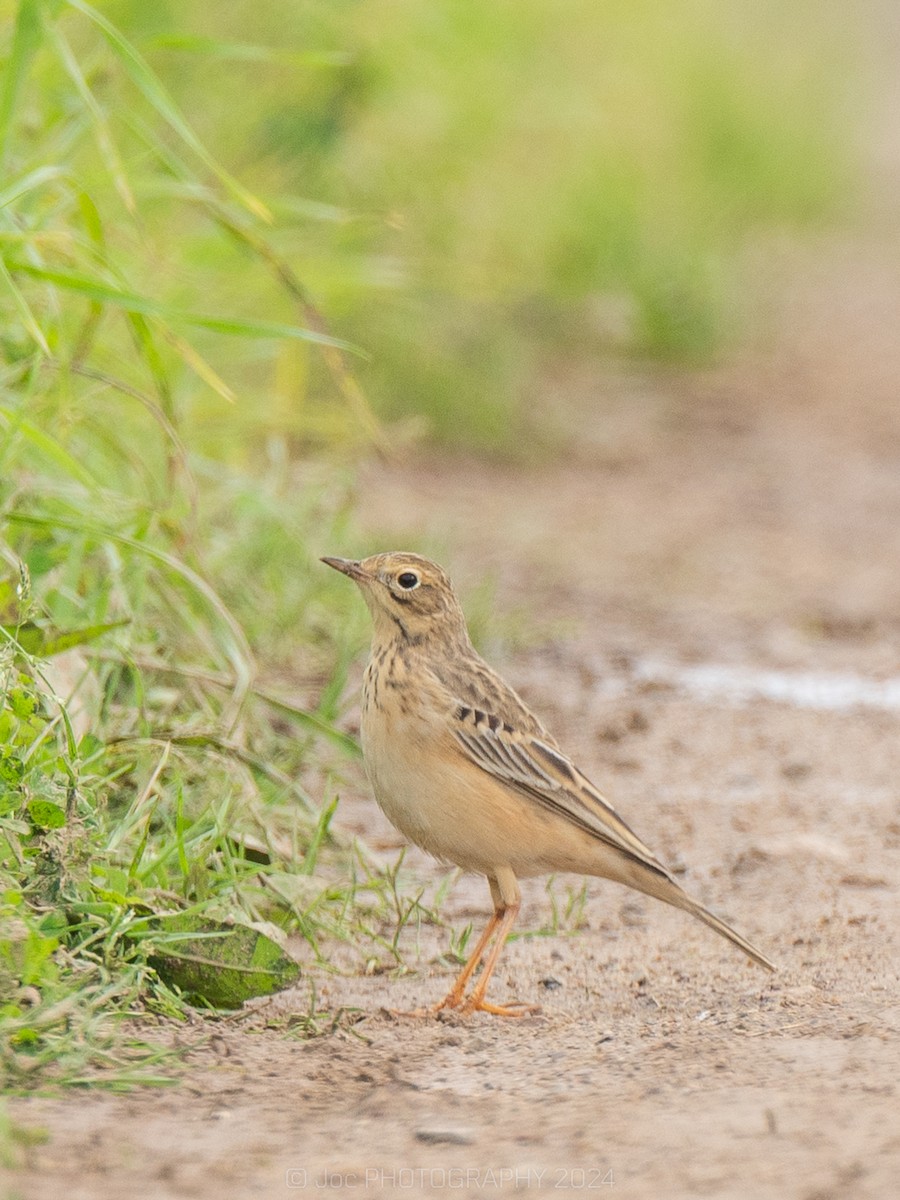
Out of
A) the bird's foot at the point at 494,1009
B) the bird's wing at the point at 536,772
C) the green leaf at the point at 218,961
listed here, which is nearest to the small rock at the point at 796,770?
the bird's wing at the point at 536,772

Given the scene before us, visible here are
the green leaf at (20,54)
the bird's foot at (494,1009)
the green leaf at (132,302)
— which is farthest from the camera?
the green leaf at (20,54)

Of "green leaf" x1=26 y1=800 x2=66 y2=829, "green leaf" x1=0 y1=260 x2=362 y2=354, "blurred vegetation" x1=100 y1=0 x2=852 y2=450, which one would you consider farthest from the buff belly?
"blurred vegetation" x1=100 y1=0 x2=852 y2=450

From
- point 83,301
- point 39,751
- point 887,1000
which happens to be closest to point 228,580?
point 83,301

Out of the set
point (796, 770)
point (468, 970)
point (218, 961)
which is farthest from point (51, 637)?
point (796, 770)

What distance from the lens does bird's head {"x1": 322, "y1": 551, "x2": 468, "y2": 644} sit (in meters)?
4.45

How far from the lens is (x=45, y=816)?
3.69 m

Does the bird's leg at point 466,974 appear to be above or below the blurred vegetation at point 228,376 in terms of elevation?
below

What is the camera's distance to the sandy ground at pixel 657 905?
9.70 feet

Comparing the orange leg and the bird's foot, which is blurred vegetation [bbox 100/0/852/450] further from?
the bird's foot

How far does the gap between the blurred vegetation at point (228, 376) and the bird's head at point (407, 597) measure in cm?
45

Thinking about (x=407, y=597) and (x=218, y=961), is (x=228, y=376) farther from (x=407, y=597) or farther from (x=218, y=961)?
(x=218, y=961)

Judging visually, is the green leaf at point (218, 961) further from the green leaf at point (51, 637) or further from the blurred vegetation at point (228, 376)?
the green leaf at point (51, 637)

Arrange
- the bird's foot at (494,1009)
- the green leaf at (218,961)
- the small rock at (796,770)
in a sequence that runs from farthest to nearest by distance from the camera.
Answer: the small rock at (796,770)
the bird's foot at (494,1009)
the green leaf at (218,961)

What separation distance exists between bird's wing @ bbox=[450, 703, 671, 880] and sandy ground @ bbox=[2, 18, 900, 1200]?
37 centimetres
